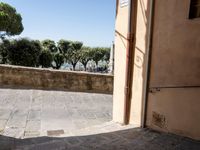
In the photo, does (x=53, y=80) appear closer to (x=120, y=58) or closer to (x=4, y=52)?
(x=120, y=58)

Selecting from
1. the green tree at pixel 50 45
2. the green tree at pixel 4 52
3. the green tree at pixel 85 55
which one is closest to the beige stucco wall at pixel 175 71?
the green tree at pixel 4 52

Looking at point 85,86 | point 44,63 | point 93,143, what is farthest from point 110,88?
point 44,63

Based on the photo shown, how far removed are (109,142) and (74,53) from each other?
26369 mm

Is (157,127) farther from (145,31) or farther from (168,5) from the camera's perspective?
(168,5)

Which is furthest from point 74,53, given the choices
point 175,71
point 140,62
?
point 175,71

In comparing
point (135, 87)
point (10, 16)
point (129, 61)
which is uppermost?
point (10, 16)

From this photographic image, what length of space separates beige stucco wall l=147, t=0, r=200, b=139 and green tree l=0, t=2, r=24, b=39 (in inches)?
600

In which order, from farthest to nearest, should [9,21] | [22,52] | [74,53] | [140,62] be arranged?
[74,53]
[9,21]
[22,52]
[140,62]

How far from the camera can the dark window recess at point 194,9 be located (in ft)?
11.0

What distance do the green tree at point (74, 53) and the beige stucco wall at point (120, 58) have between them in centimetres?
2405

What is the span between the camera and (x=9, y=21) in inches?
691

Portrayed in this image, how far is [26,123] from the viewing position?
190 inches

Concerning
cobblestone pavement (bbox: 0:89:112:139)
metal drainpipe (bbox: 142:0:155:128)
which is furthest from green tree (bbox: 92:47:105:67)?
metal drainpipe (bbox: 142:0:155:128)

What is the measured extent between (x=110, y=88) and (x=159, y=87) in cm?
502
